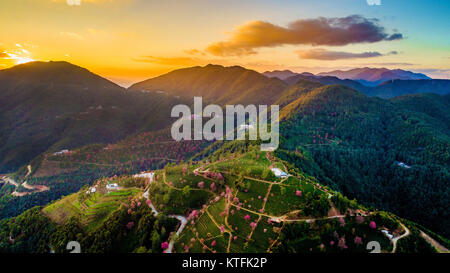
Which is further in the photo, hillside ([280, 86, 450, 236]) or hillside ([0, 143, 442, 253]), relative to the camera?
hillside ([280, 86, 450, 236])

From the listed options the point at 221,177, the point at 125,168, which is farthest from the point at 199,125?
the point at 221,177

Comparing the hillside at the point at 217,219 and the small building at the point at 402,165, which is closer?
the hillside at the point at 217,219

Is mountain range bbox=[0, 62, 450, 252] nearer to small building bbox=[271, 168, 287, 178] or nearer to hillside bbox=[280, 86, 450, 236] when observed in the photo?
hillside bbox=[280, 86, 450, 236]

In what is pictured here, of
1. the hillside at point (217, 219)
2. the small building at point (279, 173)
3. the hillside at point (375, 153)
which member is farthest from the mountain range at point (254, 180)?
the small building at point (279, 173)

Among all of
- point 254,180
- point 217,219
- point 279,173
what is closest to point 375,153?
point 279,173

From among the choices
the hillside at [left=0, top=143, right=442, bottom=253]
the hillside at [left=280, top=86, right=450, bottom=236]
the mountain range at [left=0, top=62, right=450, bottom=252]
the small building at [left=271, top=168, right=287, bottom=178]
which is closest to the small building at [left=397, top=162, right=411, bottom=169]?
the hillside at [left=280, top=86, right=450, bottom=236]

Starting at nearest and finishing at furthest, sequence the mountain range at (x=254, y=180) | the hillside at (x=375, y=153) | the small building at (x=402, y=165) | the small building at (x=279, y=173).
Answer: the mountain range at (x=254, y=180) < the small building at (x=279, y=173) < the hillside at (x=375, y=153) < the small building at (x=402, y=165)

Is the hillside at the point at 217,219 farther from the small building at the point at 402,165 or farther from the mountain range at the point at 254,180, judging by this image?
the small building at the point at 402,165

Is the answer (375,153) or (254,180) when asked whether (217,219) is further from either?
(375,153)
